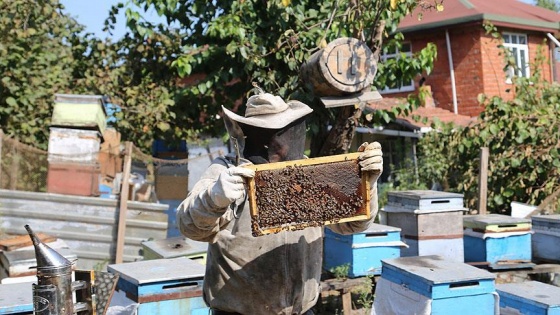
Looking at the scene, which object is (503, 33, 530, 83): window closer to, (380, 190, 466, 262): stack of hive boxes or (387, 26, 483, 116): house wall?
(387, 26, 483, 116): house wall

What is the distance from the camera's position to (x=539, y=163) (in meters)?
8.12

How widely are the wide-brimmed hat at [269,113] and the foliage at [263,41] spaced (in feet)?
11.4

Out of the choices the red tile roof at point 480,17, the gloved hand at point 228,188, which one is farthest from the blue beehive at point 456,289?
the red tile roof at point 480,17

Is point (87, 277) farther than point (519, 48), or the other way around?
point (519, 48)

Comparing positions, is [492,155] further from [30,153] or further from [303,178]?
[303,178]

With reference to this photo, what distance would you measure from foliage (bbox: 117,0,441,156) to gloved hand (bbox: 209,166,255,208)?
13.2 ft

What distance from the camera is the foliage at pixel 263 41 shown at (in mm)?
6680

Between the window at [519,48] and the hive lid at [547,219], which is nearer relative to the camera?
the hive lid at [547,219]

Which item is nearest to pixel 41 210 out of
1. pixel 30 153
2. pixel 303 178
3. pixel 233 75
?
pixel 30 153

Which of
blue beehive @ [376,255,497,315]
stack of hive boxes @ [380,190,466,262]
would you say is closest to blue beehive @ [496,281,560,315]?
blue beehive @ [376,255,497,315]

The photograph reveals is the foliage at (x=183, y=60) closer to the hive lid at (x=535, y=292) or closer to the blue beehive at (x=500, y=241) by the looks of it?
the blue beehive at (x=500, y=241)

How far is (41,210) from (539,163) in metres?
6.14

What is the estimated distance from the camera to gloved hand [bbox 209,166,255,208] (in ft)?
7.89

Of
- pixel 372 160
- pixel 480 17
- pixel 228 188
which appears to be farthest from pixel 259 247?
pixel 480 17
